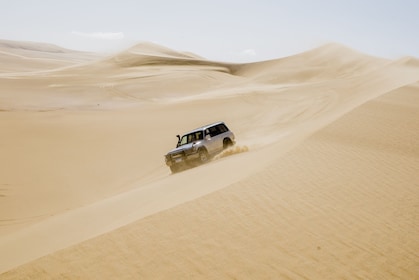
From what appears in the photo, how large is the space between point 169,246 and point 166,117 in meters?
19.8

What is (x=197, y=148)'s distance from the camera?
42.5 ft

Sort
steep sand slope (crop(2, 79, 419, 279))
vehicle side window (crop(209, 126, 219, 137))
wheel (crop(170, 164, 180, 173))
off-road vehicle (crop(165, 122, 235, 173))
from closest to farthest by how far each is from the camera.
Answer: steep sand slope (crop(2, 79, 419, 279)) → off-road vehicle (crop(165, 122, 235, 173)) → wheel (crop(170, 164, 180, 173)) → vehicle side window (crop(209, 126, 219, 137))

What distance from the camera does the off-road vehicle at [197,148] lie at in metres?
12.9

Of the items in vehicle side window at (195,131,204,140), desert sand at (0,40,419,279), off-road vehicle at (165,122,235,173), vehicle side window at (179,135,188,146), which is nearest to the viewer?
desert sand at (0,40,419,279)

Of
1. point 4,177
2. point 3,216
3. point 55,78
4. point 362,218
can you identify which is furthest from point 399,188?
point 55,78

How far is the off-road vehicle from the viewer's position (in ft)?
42.3

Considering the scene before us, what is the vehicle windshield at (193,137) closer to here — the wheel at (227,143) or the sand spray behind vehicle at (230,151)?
the sand spray behind vehicle at (230,151)

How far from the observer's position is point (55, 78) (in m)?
40.6

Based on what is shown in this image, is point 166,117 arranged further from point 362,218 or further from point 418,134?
point 362,218

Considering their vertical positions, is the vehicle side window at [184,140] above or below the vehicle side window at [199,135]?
below

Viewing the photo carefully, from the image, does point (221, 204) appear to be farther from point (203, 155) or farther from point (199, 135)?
point (199, 135)

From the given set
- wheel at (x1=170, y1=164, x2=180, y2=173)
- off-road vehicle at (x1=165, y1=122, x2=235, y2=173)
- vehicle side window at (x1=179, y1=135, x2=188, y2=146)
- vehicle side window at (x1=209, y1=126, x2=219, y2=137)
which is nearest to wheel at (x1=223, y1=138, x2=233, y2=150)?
off-road vehicle at (x1=165, y1=122, x2=235, y2=173)

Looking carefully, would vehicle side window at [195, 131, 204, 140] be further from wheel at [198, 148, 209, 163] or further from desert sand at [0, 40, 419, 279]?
desert sand at [0, 40, 419, 279]

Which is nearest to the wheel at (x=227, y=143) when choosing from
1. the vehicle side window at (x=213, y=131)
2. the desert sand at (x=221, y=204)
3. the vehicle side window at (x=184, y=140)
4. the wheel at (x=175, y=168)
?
the vehicle side window at (x=213, y=131)
